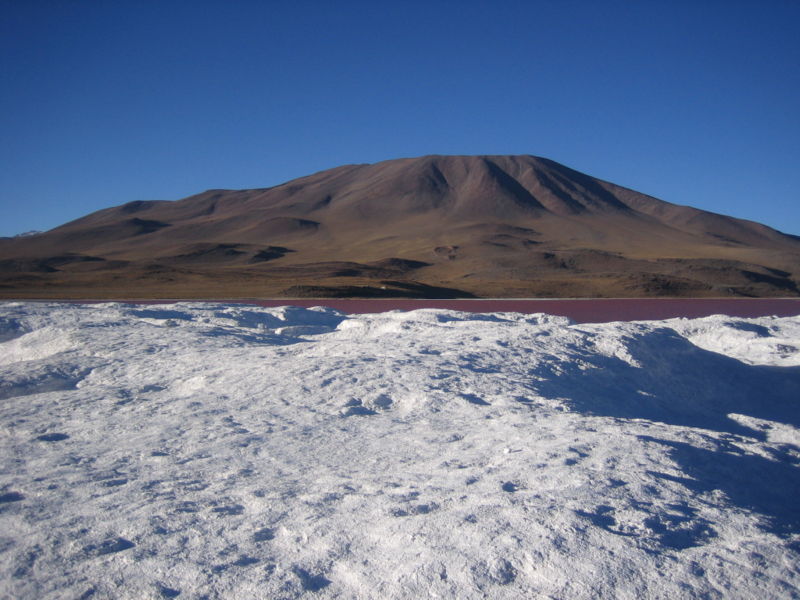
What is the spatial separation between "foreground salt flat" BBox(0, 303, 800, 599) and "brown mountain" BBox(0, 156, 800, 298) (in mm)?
24625

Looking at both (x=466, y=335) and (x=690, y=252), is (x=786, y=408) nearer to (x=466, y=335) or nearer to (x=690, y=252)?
(x=466, y=335)

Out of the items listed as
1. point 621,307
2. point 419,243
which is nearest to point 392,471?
point 621,307

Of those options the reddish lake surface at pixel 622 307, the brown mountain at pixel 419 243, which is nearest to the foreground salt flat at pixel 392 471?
the reddish lake surface at pixel 622 307

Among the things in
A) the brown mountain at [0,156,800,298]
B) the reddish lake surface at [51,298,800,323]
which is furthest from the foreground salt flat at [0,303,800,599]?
the brown mountain at [0,156,800,298]

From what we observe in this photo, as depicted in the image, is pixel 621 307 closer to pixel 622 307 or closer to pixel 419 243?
pixel 622 307

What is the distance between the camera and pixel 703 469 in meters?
4.38

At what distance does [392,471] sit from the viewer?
440cm

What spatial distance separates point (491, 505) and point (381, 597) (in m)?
0.98

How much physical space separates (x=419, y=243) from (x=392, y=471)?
82777mm

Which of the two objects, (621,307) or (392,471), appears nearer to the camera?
(392,471)

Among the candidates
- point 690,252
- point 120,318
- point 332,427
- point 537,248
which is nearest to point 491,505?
point 332,427

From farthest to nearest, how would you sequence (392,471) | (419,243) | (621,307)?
1. (419,243)
2. (621,307)
3. (392,471)

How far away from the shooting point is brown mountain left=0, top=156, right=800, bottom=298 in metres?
40.7

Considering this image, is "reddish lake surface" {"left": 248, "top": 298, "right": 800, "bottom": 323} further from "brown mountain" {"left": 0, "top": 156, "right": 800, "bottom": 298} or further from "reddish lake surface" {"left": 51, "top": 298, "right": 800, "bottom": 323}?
"brown mountain" {"left": 0, "top": 156, "right": 800, "bottom": 298}
